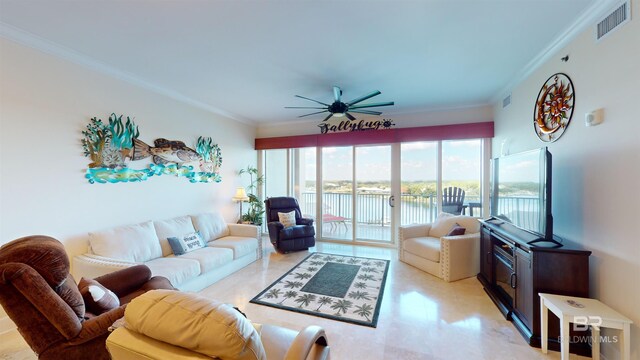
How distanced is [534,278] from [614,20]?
6.70 feet

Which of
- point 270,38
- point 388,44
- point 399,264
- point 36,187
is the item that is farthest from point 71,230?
point 399,264

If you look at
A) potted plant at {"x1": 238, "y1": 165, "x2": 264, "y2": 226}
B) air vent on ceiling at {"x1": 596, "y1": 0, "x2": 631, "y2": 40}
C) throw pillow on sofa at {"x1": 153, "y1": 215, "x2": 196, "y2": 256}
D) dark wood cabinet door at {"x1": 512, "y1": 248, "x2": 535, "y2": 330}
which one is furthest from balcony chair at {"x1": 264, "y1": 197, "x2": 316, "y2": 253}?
air vent on ceiling at {"x1": 596, "y1": 0, "x2": 631, "y2": 40}

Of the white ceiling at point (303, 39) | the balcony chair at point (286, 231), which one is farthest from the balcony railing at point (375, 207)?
the white ceiling at point (303, 39)

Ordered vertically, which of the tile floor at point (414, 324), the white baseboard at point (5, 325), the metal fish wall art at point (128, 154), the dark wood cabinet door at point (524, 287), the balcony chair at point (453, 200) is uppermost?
the metal fish wall art at point (128, 154)

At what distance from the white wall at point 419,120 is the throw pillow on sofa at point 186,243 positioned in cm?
290

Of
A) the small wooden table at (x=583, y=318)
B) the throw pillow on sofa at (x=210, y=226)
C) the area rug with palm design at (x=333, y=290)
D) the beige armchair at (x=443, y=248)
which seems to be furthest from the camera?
the throw pillow on sofa at (x=210, y=226)

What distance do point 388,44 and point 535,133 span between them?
201 cm

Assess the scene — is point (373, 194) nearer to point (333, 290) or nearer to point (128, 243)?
point (333, 290)

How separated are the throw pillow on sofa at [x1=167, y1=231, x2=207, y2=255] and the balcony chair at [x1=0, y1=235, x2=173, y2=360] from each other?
1707 mm

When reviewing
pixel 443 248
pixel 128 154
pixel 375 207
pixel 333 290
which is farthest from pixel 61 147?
pixel 375 207

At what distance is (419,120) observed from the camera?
4.51m

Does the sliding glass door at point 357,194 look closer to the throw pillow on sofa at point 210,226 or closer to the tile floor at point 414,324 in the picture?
the tile floor at point 414,324

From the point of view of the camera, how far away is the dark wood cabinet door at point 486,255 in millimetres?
2907

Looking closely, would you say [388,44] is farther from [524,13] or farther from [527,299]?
[527,299]
